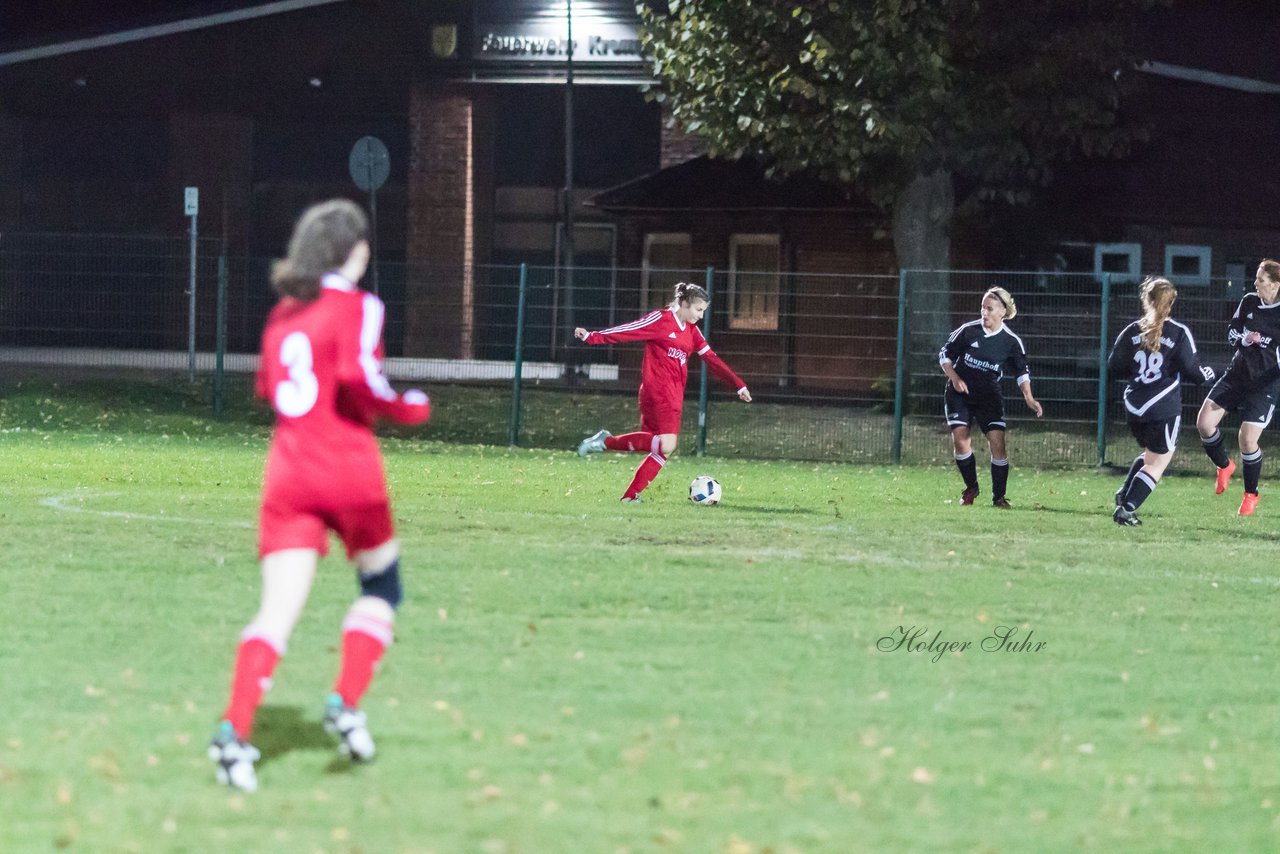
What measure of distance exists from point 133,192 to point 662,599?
95.6 ft

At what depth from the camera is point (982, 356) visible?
14.8 m

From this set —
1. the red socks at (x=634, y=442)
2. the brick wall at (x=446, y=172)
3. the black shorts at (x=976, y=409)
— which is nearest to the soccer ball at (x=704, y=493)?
the red socks at (x=634, y=442)

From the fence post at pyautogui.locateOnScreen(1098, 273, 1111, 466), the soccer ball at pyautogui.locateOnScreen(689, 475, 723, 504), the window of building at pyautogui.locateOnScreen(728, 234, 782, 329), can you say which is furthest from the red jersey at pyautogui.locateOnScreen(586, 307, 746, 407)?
the fence post at pyautogui.locateOnScreen(1098, 273, 1111, 466)

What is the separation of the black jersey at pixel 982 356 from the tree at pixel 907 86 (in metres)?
8.16

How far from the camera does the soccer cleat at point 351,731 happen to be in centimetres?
584

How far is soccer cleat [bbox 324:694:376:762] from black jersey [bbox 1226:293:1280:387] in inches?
418

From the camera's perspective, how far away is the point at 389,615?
599cm

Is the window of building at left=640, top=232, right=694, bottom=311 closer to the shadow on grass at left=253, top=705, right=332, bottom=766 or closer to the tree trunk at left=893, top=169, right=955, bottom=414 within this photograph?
the tree trunk at left=893, top=169, right=955, bottom=414

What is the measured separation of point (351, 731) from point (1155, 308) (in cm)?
867

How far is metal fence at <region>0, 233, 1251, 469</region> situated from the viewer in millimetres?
20859

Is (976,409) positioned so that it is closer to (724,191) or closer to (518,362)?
(518,362)

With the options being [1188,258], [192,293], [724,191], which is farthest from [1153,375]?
[724,191]

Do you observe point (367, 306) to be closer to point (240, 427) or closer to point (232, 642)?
point (232, 642)

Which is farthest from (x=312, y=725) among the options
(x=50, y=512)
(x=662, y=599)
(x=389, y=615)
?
(x=50, y=512)
